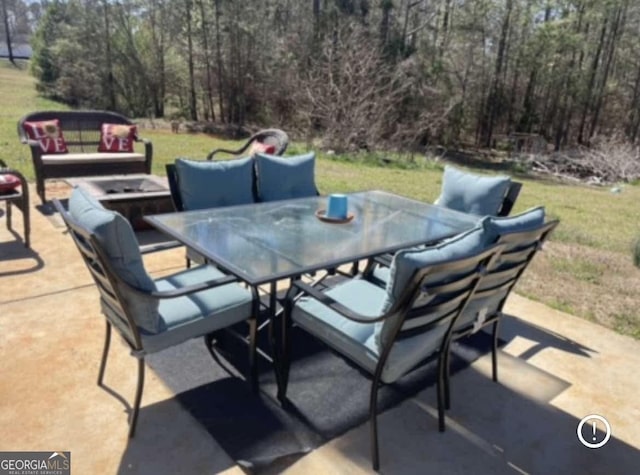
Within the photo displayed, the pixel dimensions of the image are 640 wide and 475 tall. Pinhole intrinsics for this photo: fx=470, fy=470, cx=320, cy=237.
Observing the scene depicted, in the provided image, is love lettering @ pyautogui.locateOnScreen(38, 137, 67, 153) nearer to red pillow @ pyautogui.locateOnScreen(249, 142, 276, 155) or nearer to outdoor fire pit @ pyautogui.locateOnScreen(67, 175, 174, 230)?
outdoor fire pit @ pyautogui.locateOnScreen(67, 175, 174, 230)

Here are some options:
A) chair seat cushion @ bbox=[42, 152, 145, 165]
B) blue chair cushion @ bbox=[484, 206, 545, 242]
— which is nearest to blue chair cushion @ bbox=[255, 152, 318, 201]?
blue chair cushion @ bbox=[484, 206, 545, 242]

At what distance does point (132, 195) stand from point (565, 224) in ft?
16.1

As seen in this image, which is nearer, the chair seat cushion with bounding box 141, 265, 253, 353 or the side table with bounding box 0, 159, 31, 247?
the chair seat cushion with bounding box 141, 265, 253, 353

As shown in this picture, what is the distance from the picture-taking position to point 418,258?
153 centimetres

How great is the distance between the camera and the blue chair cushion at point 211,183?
3133 millimetres

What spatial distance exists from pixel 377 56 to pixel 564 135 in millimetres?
10779

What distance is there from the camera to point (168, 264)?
11.9ft

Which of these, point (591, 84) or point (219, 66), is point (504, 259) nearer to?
point (219, 66)

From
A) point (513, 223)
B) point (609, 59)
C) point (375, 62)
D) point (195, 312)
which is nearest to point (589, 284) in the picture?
point (513, 223)

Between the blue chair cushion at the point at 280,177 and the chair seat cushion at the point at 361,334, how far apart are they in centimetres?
139

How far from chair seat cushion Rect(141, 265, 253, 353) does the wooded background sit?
33.3 feet

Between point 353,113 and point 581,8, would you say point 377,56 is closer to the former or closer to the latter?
point 353,113

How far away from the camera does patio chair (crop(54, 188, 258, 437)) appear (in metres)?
1.62

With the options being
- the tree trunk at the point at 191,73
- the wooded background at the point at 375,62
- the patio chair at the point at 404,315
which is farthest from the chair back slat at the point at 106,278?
the tree trunk at the point at 191,73
